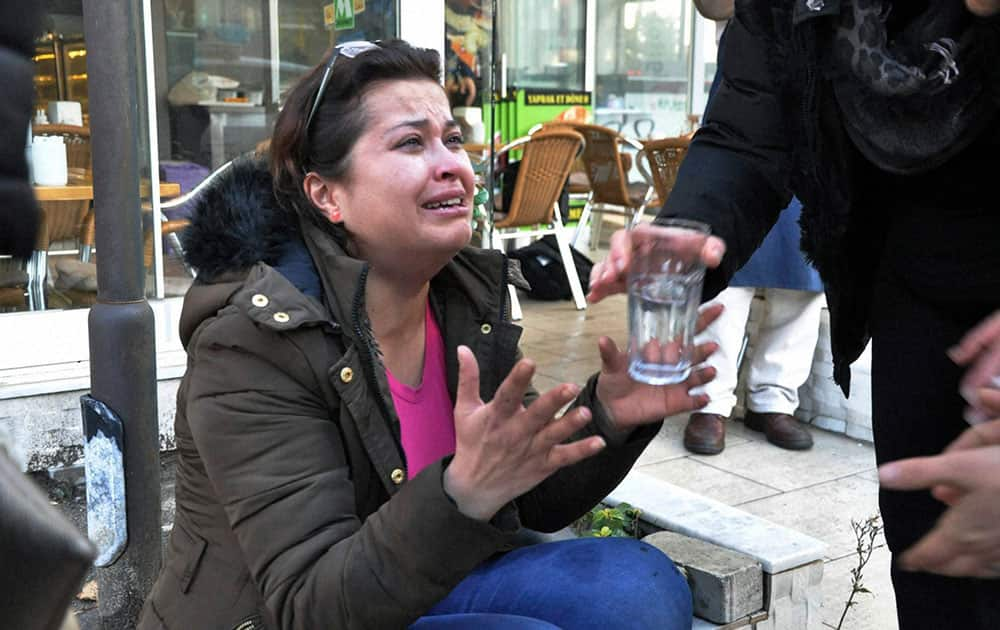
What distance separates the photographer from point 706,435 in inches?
190

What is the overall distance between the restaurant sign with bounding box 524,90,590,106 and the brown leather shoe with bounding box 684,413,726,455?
21.6 ft

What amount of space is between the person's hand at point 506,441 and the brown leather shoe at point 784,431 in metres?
3.53

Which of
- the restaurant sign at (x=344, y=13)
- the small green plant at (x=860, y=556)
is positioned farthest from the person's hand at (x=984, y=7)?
the restaurant sign at (x=344, y=13)

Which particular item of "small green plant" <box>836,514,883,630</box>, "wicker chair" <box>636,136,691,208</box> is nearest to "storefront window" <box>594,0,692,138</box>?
"wicker chair" <box>636,136,691,208</box>

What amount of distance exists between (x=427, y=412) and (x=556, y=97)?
9.35 meters

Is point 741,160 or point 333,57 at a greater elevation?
point 333,57

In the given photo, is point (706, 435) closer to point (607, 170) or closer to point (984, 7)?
point (984, 7)

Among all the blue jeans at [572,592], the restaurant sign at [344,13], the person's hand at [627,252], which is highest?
the restaurant sign at [344,13]

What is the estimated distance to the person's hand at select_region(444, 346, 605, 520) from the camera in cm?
153

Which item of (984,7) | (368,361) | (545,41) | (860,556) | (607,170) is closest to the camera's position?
(984,7)

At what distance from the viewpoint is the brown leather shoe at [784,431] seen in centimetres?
491

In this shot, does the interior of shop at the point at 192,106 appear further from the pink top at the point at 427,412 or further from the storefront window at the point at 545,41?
the storefront window at the point at 545,41

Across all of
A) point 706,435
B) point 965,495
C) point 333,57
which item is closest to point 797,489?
Result: point 706,435

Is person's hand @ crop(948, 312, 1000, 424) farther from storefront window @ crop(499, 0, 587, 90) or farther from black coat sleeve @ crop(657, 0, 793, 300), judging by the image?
storefront window @ crop(499, 0, 587, 90)
